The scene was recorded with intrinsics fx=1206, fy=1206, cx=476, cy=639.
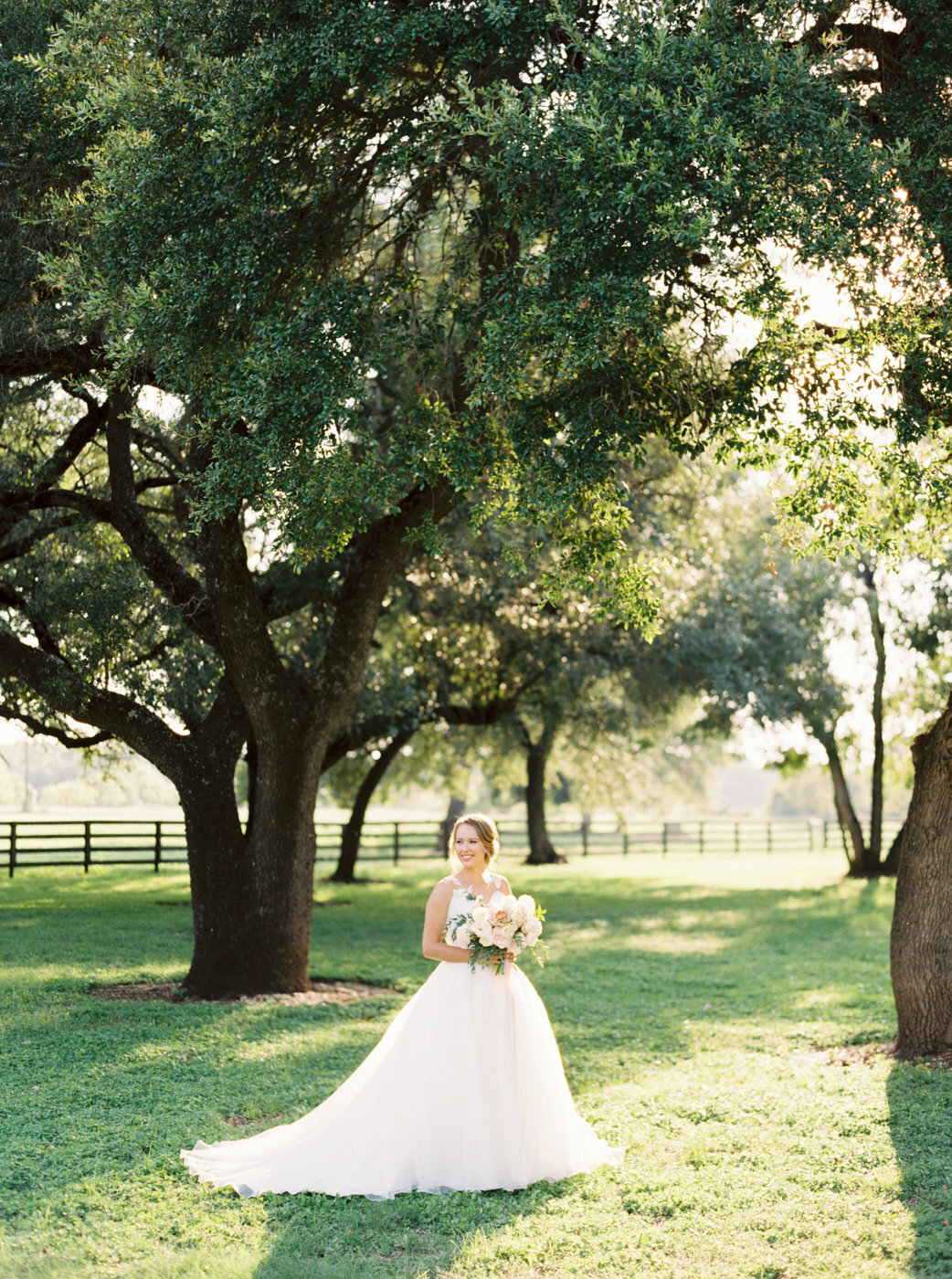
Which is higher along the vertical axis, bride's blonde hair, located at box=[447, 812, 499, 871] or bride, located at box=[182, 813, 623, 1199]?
bride's blonde hair, located at box=[447, 812, 499, 871]

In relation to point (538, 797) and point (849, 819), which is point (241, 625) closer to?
point (538, 797)

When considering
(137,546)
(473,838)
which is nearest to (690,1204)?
(473,838)

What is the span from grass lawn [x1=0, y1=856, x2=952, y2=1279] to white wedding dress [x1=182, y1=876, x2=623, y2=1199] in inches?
4.9

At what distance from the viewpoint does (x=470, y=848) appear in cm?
666

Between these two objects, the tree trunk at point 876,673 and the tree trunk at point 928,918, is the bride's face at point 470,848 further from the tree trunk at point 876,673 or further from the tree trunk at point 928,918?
the tree trunk at point 876,673

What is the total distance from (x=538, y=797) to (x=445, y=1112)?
26.8 m

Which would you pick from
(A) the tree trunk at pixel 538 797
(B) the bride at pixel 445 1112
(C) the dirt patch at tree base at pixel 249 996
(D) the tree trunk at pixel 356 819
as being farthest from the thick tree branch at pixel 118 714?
(A) the tree trunk at pixel 538 797

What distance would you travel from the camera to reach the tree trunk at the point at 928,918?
892 centimetres

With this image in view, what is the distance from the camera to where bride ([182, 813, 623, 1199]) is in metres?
6.15

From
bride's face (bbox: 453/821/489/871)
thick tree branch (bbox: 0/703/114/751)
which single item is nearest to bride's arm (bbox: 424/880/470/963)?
bride's face (bbox: 453/821/489/871)

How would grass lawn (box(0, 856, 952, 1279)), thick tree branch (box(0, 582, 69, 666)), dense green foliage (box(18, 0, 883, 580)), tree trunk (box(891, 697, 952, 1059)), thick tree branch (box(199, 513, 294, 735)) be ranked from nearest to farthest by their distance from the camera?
grass lawn (box(0, 856, 952, 1279))
dense green foliage (box(18, 0, 883, 580))
tree trunk (box(891, 697, 952, 1059))
thick tree branch (box(199, 513, 294, 735))
thick tree branch (box(0, 582, 69, 666))

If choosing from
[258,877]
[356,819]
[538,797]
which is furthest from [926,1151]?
[538,797]

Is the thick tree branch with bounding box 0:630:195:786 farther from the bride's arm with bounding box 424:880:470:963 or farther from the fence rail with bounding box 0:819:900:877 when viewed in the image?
the fence rail with bounding box 0:819:900:877

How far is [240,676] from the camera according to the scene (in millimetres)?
11688
